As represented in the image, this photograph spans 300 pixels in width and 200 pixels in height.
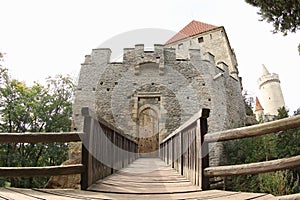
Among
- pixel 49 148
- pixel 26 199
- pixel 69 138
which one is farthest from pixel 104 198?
pixel 49 148

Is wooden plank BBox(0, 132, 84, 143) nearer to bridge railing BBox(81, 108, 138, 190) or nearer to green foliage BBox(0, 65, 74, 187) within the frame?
bridge railing BBox(81, 108, 138, 190)

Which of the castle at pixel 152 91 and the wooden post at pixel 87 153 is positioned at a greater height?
the castle at pixel 152 91

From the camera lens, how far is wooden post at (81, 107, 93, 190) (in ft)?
7.72

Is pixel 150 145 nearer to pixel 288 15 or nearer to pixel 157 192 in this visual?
pixel 288 15

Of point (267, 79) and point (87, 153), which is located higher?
Result: point (267, 79)

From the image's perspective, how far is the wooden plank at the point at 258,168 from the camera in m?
1.74

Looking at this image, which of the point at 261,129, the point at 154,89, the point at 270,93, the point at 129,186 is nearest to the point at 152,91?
the point at 154,89

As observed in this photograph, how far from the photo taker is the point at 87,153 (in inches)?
97.3

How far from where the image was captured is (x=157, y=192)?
2207 millimetres

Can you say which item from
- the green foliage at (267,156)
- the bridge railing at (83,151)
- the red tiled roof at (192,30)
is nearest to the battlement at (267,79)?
the red tiled roof at (192,30)

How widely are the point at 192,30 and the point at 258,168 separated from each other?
19.4m

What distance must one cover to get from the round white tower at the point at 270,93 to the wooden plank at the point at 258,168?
2849 cm

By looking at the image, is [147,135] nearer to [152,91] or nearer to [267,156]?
[152,91]

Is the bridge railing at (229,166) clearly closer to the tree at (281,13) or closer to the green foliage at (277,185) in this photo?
the green foliage at (277,185)
